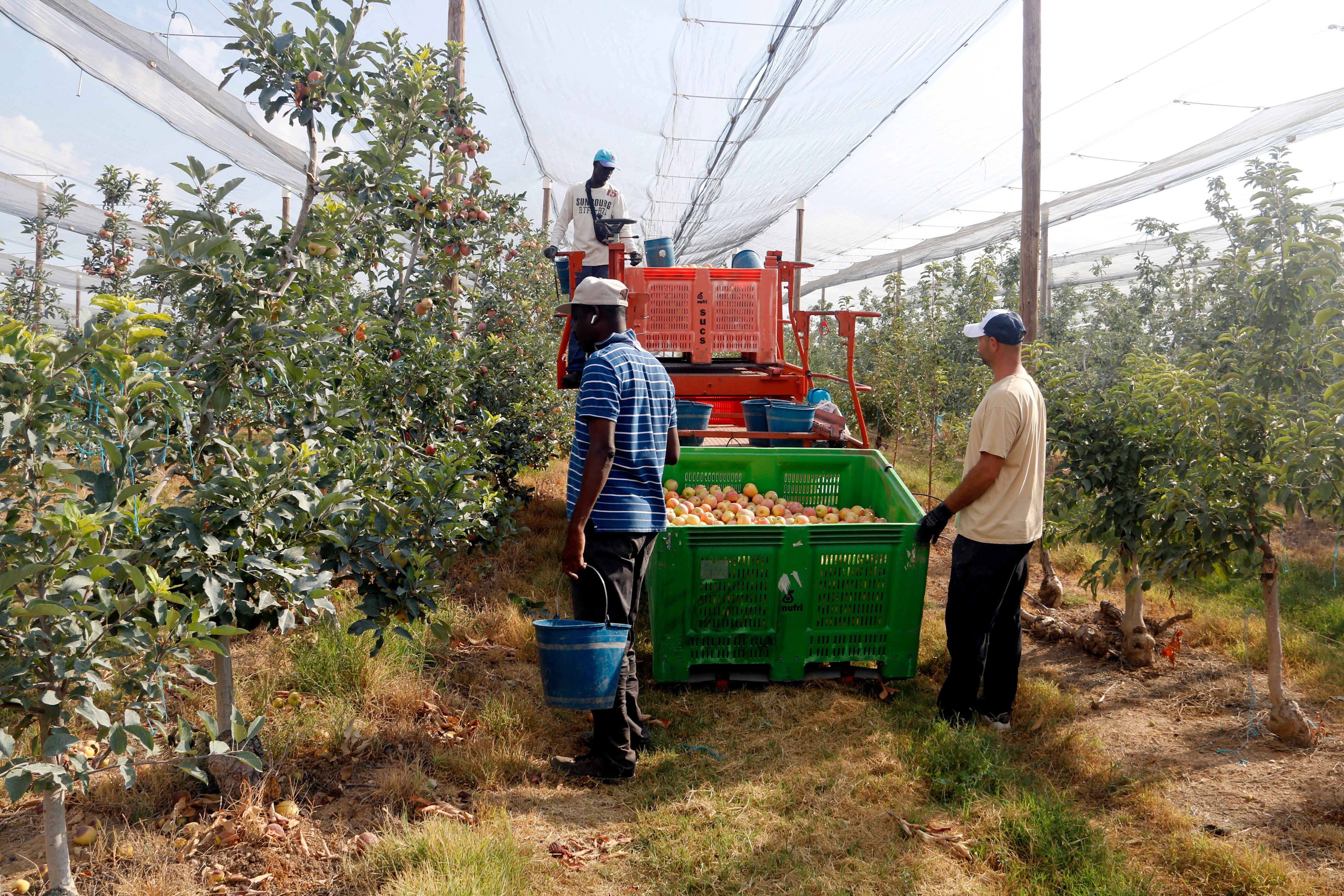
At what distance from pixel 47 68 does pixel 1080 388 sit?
31.7ft

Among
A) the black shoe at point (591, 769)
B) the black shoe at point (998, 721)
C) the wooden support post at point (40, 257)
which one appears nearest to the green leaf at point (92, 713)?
the black shoe at point (591, 769)

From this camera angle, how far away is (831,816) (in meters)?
3.26

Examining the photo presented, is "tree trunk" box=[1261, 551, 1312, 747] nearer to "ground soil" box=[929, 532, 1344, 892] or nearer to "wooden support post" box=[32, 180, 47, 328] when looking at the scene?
"ground soil" box=[929, 532, 1344, 892]

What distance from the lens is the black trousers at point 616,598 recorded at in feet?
10.9

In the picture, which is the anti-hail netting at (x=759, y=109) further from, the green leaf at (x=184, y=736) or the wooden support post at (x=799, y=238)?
the green leaf at (x=184, y=736)

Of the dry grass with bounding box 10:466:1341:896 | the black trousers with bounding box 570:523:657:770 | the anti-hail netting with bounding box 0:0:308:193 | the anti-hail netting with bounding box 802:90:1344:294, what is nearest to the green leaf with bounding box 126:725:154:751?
the dry grass with bounding box 10:466:1341:896

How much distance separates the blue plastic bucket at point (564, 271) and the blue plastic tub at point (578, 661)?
4.29 metres

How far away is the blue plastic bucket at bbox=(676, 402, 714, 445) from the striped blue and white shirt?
2.68m

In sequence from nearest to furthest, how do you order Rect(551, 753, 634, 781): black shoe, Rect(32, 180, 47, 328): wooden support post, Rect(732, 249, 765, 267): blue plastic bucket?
Rect(551, 753, 634, 781): black shoe < Rect(732, 249, 765, 267): blue plastic bucket < Rect(32, 180, 47, 328): wooden support post

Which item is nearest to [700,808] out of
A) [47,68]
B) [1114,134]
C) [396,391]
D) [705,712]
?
[705,712]

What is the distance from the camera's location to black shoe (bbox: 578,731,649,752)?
3.70 m

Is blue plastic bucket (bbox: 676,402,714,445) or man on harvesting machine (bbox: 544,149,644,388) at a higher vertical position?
man on harvesting machine (bbox: 544,149,644,388)

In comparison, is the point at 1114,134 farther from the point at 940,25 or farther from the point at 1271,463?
the point at 1271,463

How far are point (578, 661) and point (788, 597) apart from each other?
4.99ft
